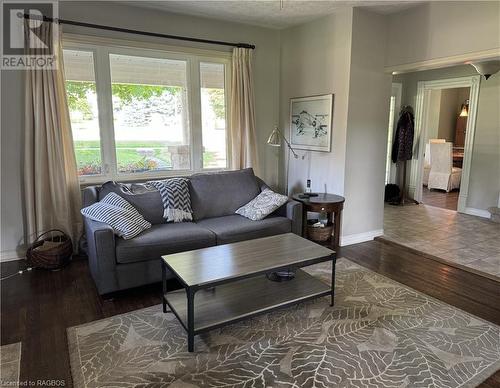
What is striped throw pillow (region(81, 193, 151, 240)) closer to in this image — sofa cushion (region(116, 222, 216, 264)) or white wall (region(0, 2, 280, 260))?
sofa cushion (region(116, 222, 216, 264))

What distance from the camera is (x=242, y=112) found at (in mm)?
4477

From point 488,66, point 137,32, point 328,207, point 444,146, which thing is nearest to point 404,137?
point 444,146

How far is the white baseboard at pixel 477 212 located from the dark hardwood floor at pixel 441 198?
316 mm

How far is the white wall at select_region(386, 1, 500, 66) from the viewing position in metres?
3.08

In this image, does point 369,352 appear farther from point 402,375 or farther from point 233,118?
point 233,118

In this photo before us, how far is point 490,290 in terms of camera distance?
2.96 m

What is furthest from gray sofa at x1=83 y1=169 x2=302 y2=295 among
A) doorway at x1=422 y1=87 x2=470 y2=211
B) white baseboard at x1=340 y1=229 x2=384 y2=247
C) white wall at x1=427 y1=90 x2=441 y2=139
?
white wall at x1=427 y1=90 x2=441 y2=139

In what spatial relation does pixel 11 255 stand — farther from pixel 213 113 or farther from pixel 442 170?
pixel 442 170

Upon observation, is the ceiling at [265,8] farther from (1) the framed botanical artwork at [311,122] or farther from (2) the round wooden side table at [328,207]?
(2) the round wooden side table at [328,207]

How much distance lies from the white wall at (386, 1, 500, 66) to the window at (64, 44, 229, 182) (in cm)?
208

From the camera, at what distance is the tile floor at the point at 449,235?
358cm

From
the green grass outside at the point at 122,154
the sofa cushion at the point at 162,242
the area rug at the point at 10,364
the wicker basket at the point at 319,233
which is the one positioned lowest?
the area rug at the point at 10,364

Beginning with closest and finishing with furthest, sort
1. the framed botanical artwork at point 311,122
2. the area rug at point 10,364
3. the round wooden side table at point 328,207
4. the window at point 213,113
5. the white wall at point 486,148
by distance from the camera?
the area rug at point 10,364 < the round wooden side table at point 328,207 < the framed botanical artwork at point 311,122 < the window at point 213,113 < the white wall at point 486,148

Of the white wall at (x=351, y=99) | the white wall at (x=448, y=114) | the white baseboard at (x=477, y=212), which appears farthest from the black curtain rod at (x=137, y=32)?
the white wall at (x=448, y=114)
